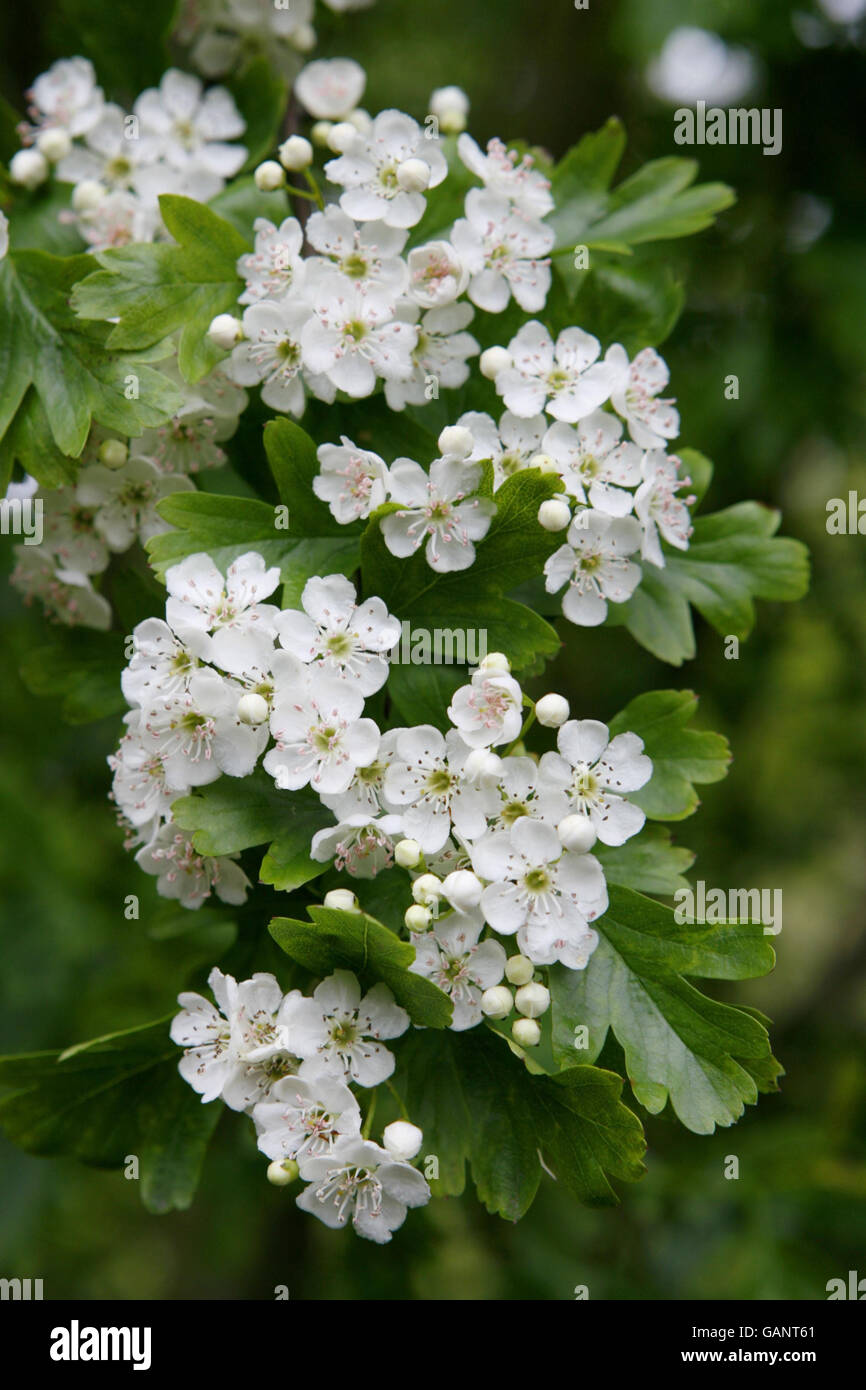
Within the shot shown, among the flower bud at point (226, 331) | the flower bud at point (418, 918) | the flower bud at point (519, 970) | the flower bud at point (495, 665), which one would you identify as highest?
the flower bud at point (226, 331)

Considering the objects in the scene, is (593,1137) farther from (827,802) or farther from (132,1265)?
(132,1265)

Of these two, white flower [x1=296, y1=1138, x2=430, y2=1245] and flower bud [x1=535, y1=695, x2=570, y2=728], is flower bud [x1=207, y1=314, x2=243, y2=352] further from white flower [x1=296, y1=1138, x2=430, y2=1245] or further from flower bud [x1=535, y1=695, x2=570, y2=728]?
white flower [x1=296, y1=1138, x2=430, y2=1245]

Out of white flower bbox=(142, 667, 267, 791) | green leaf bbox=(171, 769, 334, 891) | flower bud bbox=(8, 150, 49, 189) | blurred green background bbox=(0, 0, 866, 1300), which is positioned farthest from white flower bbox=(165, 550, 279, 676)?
blurred green background bbox=(0, 0, 866, 1300)

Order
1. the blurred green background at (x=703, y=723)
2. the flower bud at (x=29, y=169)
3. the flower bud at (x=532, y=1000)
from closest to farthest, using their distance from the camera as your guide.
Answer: the flower bud at (x=532, y=1000)
the flower bud at (x=29, y=169)
the blurred green background at (x=703, y=723)

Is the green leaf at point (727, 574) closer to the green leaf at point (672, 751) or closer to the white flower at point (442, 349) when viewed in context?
the green leaf at point (672, 751)

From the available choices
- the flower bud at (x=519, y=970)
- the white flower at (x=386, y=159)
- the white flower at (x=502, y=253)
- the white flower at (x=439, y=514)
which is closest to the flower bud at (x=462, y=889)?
the flower bud at (x=519, y=970)

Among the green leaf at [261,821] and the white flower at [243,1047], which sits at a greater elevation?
the green leaf at [261,821]
